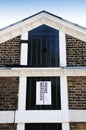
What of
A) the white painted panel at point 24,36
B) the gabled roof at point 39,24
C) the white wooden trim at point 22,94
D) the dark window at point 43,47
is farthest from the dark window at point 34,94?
the gabled roof at point 39,24

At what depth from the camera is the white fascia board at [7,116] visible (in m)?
8.24

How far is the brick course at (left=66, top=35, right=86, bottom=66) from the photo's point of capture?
9094mm

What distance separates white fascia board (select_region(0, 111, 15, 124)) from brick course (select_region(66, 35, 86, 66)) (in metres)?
2.80

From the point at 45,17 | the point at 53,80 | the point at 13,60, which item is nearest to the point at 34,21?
the point at 45,17

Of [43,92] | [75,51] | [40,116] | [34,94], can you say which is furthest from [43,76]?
[75,51]

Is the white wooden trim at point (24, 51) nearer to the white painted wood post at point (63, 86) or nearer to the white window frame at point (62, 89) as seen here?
the white window frame at point (62, 89)

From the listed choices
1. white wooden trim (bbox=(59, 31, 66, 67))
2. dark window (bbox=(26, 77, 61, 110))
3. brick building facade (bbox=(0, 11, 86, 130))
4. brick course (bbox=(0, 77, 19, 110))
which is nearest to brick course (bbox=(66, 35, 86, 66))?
brick building facade (bbox=(0, 11, 86, 130))

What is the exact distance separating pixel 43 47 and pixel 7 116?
2964 mm

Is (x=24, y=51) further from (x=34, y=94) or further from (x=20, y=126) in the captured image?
(x=20, y=126)

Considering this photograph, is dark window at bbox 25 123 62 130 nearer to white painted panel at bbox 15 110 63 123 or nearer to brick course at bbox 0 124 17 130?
white painted panel at bbox 15 110 63 123

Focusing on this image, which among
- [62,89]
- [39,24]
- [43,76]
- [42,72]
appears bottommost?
[62,89]

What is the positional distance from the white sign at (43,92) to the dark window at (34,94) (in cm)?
11

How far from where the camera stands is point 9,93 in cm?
867

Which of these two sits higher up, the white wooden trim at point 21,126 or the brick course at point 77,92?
the brick course at point 77,92
